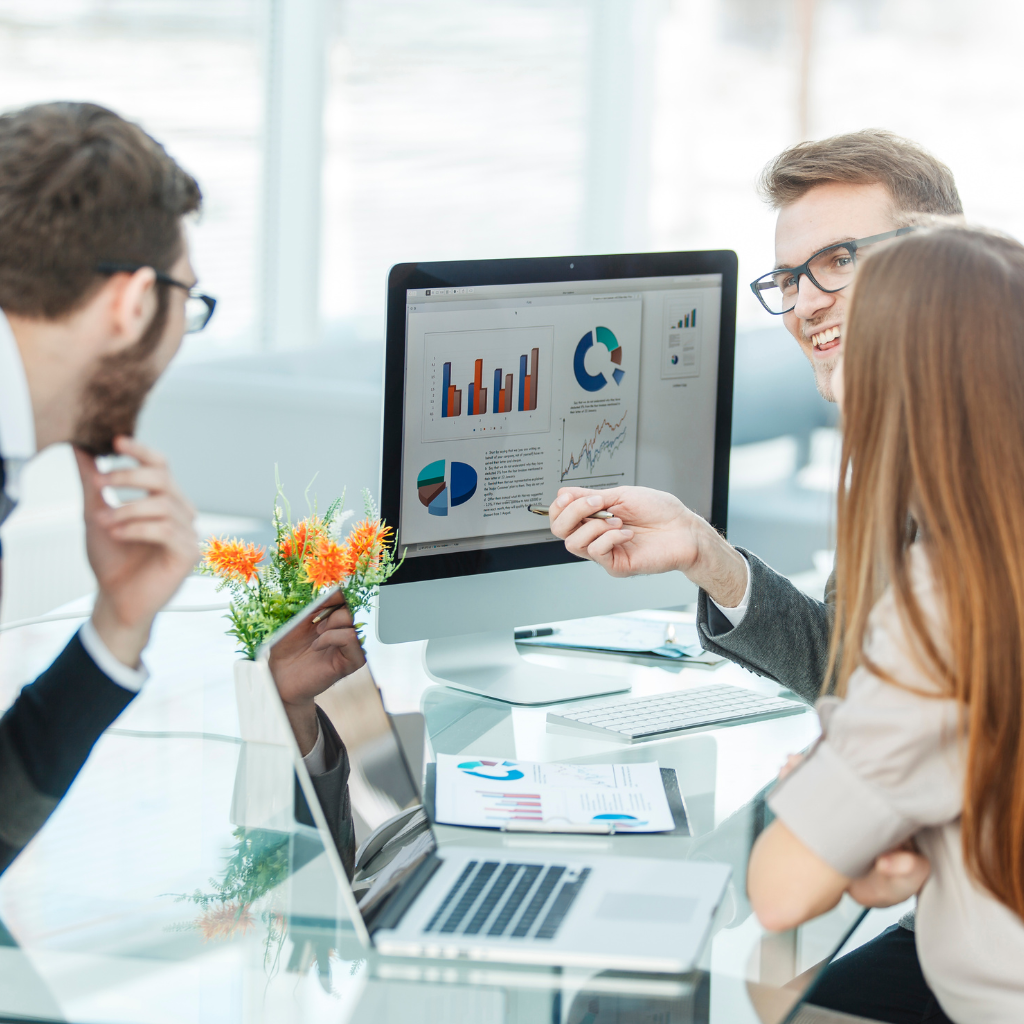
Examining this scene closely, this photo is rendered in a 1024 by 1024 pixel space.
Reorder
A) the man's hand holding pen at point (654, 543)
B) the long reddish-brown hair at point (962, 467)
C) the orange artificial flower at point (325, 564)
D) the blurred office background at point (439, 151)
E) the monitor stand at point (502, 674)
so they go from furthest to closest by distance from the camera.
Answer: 1. the blurred office background at point (439, 151)
2. the monitor stand at point (502, 674)
3. the man's hand holding pen at point (654, 543)
4. the orange artificial flower at point (325, 564)
5. the long reddish-brown hair at point (962, 467)

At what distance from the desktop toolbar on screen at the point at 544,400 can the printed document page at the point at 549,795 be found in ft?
1.03

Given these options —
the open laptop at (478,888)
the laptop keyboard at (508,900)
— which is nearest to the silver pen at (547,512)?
the open laptop at (478,888)

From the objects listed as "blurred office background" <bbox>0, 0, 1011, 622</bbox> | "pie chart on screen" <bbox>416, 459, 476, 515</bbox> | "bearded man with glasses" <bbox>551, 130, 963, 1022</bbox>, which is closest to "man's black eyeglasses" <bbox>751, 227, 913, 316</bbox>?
"bearded man with glasses" <bbox>551, 130, 963, 1022</bbox>

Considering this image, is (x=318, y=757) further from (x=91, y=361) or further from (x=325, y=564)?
(x=91, y=361)

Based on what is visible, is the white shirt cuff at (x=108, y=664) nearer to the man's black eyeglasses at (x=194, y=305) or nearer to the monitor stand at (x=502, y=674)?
the man's black eyeglasses at (x=194, y=305)

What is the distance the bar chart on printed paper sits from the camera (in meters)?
1.40

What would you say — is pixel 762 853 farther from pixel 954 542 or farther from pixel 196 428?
pixel 196 428

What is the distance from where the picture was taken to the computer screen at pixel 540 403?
140 cm

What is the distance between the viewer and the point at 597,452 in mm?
1530

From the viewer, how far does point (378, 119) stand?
4.61 m

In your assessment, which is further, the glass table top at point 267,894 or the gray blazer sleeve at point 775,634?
the gray blazer sleeve at point 775,634

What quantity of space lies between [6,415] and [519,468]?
2.26 ft

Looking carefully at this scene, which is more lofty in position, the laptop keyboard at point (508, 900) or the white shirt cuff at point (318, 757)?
the white shirt cuff at point (318, 757)

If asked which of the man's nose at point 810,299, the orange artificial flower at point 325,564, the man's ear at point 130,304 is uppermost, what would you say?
the man's nose at point 810,299
